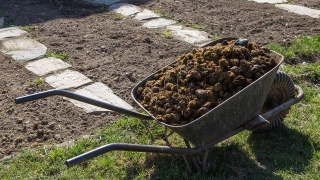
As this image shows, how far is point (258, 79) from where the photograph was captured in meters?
3.61

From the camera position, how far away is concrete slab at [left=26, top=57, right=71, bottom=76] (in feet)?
18.0

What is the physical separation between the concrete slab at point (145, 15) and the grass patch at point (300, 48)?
185cm

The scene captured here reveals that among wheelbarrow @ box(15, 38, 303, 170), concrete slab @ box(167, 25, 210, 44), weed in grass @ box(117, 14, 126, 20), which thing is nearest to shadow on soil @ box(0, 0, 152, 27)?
weed in grass @ box(117, 14, 126, 20)

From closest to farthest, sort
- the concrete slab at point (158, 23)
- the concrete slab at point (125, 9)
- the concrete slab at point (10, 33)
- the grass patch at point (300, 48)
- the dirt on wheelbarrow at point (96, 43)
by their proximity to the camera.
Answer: the dirt on wheelbarrow at point (96, 43), the grass patch at point (300, 48), the concrete slab at point (10, 33), the concrete slab at point (158, 23), the concrete slab at point (125, 9)

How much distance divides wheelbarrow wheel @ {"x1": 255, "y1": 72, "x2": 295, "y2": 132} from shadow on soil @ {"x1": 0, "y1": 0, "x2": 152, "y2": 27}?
378 cm

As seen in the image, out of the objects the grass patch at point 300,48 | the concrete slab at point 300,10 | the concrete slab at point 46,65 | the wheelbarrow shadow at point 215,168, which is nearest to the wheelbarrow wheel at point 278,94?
the wheelbarrow shadow at point 215,168

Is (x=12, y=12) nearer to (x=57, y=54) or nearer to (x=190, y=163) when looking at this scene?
(x=57, y=54)

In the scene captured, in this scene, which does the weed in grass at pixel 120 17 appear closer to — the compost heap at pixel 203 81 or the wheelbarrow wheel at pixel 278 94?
the compost heap at pixel 203 81

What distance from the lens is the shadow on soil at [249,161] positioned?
3.76 meters

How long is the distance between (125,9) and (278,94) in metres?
3.78

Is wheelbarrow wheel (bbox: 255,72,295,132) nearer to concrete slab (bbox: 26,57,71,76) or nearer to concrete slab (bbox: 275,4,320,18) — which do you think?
concrete slab (bbox: 26,57,71,76)

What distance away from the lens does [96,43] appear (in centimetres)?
620

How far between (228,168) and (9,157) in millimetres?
1613

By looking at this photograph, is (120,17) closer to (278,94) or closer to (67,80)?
(67,80)
